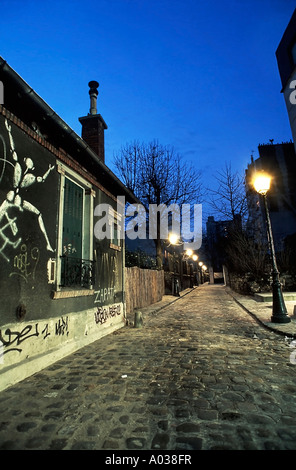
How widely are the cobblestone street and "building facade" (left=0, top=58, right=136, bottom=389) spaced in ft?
1.73

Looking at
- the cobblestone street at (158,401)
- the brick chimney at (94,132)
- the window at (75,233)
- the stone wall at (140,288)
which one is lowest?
the cobblestone street at (158,401)

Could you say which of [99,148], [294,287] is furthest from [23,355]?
[294,287]

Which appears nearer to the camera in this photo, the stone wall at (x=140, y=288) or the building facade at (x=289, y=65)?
the stone wall at (x=140, y=288)

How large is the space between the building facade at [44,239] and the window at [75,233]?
2 cm

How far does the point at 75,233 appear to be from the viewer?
217 inches

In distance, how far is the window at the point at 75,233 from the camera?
4742 millimetres

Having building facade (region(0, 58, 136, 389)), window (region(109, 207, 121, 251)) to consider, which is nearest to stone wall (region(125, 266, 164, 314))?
window (region(109, 207, 121, 251))

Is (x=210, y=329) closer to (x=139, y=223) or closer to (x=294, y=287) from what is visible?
(x=294, y=287)

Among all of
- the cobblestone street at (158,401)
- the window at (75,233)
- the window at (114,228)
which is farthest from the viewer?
the window at (114,228)

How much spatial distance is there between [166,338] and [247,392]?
301cm

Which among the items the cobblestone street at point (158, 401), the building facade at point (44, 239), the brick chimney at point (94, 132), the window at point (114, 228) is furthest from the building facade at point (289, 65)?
the cobblestone street at point (158, 401)

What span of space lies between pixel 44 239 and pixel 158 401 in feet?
10.0

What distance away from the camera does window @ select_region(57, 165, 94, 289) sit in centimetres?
474

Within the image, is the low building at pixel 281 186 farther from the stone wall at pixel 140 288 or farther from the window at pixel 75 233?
the window at pixel 75 233
